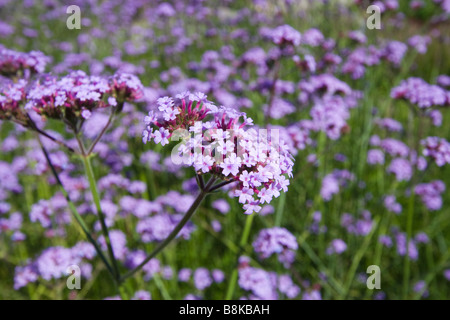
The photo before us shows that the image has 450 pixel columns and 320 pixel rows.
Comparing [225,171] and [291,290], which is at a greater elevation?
[225,171]

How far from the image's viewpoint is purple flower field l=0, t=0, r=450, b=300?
134 centimetres

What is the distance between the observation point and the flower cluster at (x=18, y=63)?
173 cm

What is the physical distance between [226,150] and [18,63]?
1300mm

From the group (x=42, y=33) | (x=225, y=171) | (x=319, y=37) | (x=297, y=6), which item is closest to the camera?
(x=225, y=171)

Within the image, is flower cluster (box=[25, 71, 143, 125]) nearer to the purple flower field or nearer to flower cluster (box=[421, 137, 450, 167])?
the purple flower field

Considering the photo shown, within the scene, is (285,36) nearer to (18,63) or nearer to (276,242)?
(276,242)

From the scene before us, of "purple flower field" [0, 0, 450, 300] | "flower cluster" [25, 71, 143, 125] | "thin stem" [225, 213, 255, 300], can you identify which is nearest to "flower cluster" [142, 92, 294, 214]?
"purple flower field" [0, 0, 450, 300]

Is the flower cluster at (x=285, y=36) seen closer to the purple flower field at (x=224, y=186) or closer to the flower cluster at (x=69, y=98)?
the purple flower field at (x=224, y=186)

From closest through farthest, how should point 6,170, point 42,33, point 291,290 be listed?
point 291,290, point 6,170, point 42,33

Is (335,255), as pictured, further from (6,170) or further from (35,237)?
(6,170)

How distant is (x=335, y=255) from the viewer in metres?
2.60

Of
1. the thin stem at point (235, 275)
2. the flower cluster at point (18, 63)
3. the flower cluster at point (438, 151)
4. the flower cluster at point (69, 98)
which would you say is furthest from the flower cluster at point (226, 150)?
the flower cluster at point (438, 151)
